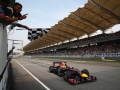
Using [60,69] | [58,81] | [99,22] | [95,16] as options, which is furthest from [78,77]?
[99,22]

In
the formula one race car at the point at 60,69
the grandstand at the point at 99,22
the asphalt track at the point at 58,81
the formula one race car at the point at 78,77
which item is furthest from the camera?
the grandstand at the point at 99,22

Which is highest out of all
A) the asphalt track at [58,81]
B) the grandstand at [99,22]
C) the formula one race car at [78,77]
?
the grandstand at [99,22]

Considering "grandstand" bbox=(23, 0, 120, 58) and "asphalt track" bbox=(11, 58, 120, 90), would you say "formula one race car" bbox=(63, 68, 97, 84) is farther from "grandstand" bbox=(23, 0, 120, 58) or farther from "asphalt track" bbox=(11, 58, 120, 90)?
"grandstand" bbox=(23, 0, 120, 58)

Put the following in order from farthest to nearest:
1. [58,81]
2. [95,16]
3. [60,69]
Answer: [95,16] < [60,69] < [58,81]

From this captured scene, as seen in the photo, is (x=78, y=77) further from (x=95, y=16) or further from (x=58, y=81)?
(x=95, y=16)

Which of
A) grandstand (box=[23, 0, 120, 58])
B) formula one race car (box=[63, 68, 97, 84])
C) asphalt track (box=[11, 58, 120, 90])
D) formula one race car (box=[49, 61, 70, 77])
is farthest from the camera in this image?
grandstand (box=[23, 0, 120, 58])

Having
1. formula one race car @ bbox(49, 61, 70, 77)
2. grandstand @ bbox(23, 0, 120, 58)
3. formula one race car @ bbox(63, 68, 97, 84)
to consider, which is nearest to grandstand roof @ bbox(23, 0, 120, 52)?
grandstand @ bbox(23, 0, 120, 58)

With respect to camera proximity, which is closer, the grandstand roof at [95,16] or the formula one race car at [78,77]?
the formula one race car at [78,77]

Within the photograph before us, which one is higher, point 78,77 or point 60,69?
point 60,69

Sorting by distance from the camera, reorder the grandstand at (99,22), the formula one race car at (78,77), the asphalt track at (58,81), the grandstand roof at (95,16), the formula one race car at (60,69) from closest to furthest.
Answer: the asphalt track at (58,81)
the formula one race car at (78,77)
the formula one race car at (60,69)
the grandstand at (99,22)
the grandstand roof at (95,16)

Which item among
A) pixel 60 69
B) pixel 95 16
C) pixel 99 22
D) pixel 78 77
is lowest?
pixel 78 77

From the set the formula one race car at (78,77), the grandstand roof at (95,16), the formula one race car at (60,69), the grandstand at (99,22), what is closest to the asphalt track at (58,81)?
the formula one race car at (78,77)

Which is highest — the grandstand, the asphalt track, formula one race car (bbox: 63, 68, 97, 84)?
the grandstand

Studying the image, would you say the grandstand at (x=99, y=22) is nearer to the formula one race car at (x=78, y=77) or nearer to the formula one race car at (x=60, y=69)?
the formula one race car at (x=60, y=69)
